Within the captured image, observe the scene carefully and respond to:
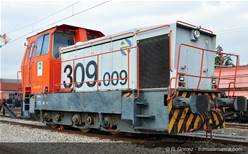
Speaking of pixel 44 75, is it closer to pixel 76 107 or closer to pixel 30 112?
pixel 30 112

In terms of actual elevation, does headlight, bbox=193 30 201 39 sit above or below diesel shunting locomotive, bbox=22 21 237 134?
above

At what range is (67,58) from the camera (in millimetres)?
10727

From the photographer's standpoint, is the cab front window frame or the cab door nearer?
the cab door

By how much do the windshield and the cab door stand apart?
26 centimetres

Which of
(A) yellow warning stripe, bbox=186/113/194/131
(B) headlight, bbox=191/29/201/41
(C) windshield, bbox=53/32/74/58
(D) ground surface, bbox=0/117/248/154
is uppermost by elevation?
(C) windshield, bbox=53/32/74/58

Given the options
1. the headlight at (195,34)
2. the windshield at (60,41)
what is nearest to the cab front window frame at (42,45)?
the windshield at (60,41)

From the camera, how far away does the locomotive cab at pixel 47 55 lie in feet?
36.0

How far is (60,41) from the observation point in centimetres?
1134

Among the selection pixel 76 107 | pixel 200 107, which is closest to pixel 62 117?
pixel 76 107

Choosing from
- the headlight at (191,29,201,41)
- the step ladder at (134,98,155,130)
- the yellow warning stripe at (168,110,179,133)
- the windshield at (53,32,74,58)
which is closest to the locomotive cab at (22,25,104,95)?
the windshield at (53,32,74,58)

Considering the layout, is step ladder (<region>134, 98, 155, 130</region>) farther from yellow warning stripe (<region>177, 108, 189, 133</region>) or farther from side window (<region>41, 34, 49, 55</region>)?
side window (<region>41, 34, 49, 55</region>)

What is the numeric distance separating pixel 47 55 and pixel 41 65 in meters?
0.57

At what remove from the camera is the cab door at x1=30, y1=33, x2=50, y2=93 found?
11.1 meters

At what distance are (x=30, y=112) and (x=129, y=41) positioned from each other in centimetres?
546
